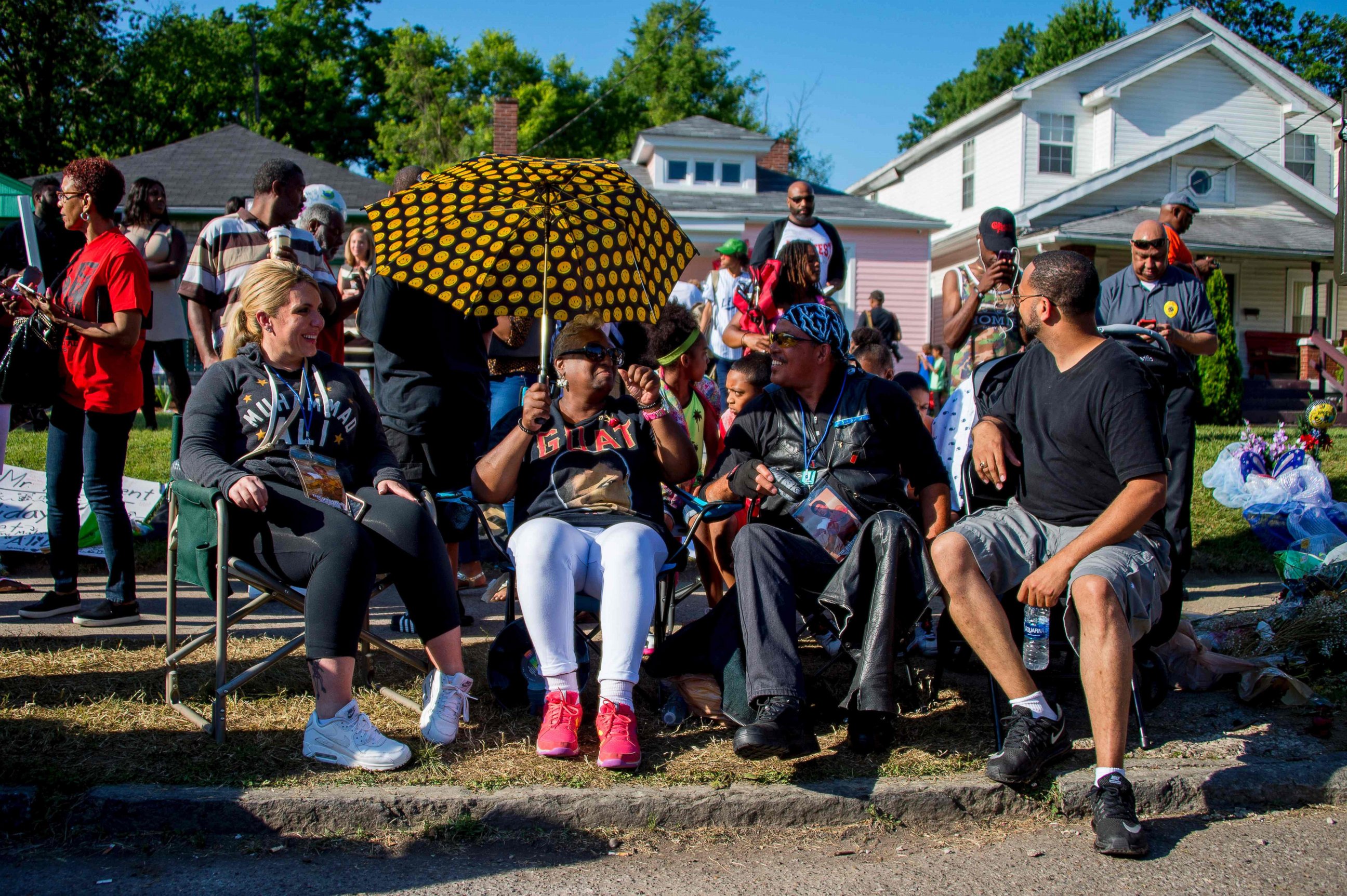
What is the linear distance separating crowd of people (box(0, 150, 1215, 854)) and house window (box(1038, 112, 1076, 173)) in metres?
20.3

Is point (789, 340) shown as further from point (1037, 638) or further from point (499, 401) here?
point (499, 401)

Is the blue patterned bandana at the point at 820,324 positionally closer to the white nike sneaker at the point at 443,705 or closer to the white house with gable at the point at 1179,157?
the white nike sneaker at the point at 443,705

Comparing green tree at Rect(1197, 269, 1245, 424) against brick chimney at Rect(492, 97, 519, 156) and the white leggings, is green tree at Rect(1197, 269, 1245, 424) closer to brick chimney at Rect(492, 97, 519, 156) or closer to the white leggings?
the white leggings

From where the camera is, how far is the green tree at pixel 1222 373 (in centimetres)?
1609

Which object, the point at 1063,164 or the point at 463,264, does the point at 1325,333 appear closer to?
the point at 1063,164

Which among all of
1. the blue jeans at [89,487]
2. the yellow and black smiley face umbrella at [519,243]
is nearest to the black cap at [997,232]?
the yellow and black smiley face umbrella at [519,243]

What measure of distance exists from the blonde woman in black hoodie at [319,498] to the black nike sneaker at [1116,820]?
1990 millimetres

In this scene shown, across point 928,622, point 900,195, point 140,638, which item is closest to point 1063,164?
point 900,195

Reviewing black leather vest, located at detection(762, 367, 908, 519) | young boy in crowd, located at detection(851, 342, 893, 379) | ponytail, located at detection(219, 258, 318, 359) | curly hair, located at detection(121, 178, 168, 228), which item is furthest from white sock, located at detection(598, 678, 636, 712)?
curly hair, located at detection(121, 178, 168, 228)

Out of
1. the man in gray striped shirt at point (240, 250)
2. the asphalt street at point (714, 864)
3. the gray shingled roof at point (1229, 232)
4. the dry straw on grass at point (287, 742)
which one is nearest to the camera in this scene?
the asphalt street at point (714, 864)

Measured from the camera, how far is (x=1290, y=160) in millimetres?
24344

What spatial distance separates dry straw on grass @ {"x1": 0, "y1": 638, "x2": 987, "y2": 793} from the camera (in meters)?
3.21

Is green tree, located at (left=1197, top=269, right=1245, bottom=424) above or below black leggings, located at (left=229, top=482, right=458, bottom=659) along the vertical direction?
above

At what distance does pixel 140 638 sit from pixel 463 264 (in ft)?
7.44
